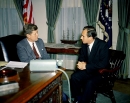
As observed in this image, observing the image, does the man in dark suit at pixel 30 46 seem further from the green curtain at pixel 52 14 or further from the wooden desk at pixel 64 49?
the green curtain at pixel 52 14

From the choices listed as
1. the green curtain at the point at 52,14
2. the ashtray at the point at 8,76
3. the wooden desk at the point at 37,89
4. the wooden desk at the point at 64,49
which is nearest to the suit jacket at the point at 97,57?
the wooden desk at the point at 37,89

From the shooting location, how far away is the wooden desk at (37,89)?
115 cm

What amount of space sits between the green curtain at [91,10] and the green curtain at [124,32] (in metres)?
0.55

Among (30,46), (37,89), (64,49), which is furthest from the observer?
(64,49)

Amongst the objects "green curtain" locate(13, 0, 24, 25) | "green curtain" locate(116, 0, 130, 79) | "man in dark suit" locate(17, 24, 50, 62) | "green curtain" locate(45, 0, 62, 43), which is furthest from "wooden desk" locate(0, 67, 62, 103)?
"green curtain" locate(13, 0, 24, 25)

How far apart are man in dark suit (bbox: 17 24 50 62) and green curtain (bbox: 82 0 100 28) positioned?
1715 mm

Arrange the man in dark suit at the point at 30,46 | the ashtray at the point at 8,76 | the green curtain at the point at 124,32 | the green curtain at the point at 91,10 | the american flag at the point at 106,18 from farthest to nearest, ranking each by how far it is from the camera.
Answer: the green curtain at the point at 91,10, the american flag at the point at 106,18, the green curtain at the point at 124,32, the man in dark suit at the point at 30,46, the ashtray at the point at 8,76

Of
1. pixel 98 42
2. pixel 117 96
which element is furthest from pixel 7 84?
pixel 117 96

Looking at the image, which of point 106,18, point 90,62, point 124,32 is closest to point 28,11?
point 106,18

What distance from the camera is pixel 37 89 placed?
1.31m

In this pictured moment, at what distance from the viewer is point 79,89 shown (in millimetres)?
2561

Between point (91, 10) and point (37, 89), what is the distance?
3057mm

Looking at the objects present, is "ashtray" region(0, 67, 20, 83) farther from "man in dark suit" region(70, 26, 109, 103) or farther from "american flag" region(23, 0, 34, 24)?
"american flag" region(23, 0, 34, 24)

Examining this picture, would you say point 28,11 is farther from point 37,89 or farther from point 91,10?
point 37,89
